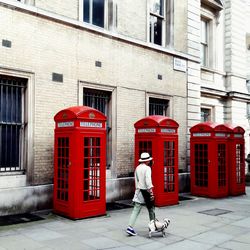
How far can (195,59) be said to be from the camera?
14508 mm

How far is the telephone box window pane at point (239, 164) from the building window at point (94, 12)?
22.1ft

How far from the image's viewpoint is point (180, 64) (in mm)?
13797

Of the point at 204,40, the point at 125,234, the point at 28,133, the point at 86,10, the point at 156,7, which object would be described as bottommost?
the point at 125,234

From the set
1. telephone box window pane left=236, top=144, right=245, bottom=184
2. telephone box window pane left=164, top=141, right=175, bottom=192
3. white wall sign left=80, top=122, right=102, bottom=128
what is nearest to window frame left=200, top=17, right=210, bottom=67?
telephone box window pane left=236, top=144, right=245, bottom=184

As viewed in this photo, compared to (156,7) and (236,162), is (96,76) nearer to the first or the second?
(156,7)

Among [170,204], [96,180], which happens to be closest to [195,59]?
[170,204]

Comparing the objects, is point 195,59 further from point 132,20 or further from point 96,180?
point 96,180

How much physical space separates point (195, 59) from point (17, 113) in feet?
26.6

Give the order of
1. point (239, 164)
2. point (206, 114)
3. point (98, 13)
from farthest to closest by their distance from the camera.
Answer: point (206, 114) → point (239, 164) → point (98, 13)

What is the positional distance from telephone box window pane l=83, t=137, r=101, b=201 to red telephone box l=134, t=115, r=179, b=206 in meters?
2.09

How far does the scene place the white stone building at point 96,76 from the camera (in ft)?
29.4

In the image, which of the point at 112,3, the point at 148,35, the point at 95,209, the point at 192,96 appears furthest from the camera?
the point at 192,96

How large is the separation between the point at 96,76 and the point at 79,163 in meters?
3.49

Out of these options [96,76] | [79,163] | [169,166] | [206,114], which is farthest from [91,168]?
[206,114]
